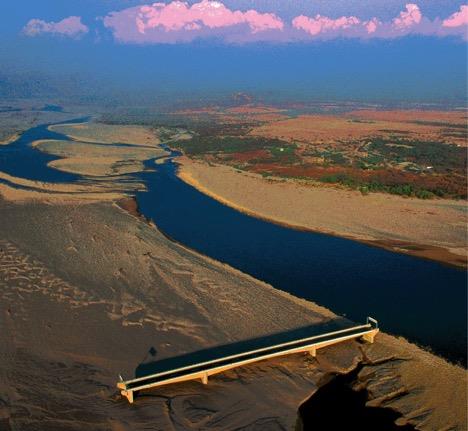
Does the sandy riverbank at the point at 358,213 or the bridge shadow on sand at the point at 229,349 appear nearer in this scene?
the bridge shadow on sand at the point at 229,349

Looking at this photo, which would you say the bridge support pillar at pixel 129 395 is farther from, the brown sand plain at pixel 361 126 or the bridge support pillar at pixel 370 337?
the brown sand plain at pixel 361 126

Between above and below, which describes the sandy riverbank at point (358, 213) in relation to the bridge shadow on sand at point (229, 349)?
above

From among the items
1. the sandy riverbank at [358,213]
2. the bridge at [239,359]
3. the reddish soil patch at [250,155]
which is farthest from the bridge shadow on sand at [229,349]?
the reddish soil patch at [250,155]

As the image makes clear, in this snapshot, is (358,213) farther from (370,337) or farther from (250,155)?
(250,155)

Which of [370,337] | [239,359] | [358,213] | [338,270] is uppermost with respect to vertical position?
[358,213]

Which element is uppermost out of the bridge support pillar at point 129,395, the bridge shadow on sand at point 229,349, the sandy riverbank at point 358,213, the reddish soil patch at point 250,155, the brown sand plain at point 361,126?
the brown sand plain at point 361,126

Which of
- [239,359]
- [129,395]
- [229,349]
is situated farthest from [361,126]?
[129,395]
